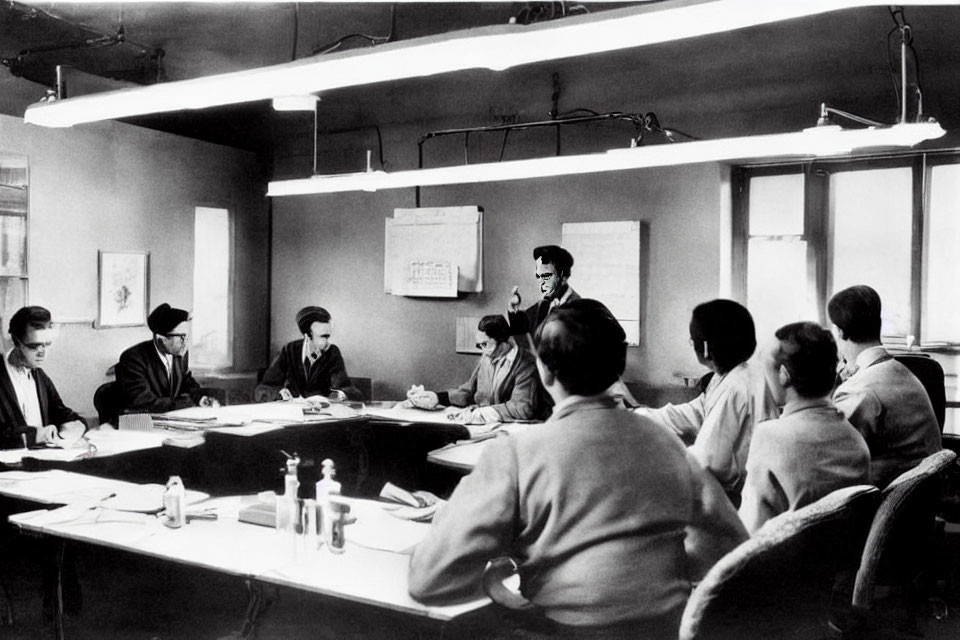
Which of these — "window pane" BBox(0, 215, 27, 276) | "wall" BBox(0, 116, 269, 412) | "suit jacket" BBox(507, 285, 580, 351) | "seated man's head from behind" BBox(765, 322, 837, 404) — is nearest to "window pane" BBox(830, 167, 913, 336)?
"suit jacket" BBox(507, 285, 580, 351)

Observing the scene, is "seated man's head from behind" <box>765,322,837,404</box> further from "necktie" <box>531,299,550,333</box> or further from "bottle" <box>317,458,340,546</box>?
"necktie" <box>531,299,550,333</box>

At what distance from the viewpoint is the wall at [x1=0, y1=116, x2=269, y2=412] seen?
6125 mm

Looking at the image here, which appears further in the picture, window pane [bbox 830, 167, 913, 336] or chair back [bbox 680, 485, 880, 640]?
window pane [bbox 830, 167, 913, 336]

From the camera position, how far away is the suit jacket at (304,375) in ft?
21.1

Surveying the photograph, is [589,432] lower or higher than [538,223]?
lower

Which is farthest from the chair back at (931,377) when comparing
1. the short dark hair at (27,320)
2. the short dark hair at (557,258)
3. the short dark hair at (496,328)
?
the short dark hair at (27,320)

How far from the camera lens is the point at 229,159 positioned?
7754 mm

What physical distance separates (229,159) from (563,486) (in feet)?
21.6

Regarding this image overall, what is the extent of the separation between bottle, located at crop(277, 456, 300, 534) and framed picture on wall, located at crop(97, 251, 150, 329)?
4.37 metres

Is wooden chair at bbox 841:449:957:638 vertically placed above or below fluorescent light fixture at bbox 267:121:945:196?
below

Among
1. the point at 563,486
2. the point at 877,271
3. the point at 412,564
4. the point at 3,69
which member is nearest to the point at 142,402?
the point at 3,69

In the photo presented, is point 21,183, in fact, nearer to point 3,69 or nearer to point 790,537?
point 3,69

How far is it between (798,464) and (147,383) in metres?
4.45

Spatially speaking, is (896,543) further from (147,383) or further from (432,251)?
(432,251)
